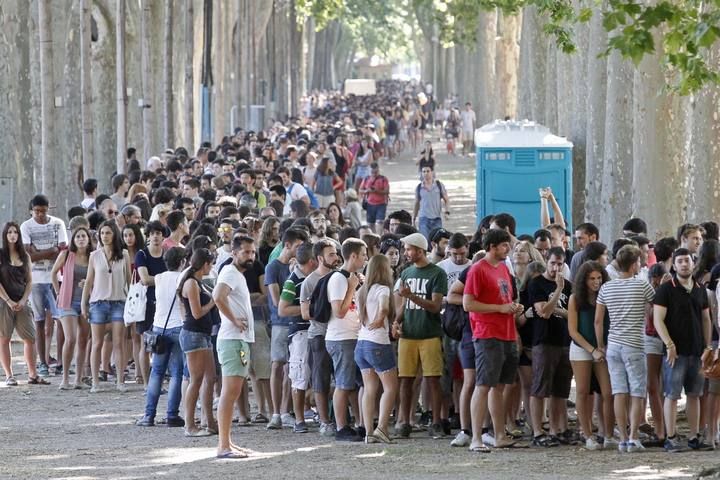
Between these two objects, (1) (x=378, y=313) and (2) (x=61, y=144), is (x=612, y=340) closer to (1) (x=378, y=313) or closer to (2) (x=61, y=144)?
(1) (x=378, y=313)

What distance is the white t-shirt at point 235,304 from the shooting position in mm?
13273

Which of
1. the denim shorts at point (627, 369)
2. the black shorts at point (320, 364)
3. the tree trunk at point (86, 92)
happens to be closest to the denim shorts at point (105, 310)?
the black shorts at point (320, 364)

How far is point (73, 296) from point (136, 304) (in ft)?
4.22

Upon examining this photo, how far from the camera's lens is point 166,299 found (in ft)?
47.9

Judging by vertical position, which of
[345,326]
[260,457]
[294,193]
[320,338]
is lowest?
[260,457]

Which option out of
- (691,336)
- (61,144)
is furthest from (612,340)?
(61,144)

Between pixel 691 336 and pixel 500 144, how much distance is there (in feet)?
39.0

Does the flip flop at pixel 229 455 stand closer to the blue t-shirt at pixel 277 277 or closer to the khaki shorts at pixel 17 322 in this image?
the blue t-shirt at pixel 277 277

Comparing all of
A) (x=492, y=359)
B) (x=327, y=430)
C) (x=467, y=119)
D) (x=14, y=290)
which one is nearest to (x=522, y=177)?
(x=14, y=290)

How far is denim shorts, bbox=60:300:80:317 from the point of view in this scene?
17.2 meters

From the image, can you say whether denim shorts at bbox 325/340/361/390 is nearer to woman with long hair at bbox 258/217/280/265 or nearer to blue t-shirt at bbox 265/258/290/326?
blue t-shirt at bbox 265/258/290/326

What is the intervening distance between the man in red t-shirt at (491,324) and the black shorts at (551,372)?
0.26 m

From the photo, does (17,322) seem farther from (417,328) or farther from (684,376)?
(684,376)

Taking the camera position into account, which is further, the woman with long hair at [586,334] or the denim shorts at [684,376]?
the woman with long hair at [586,334]
